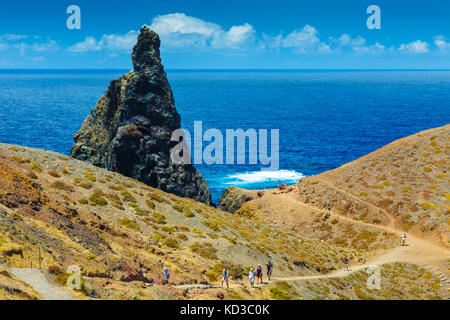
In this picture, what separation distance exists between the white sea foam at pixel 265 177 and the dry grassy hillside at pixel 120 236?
48782mm

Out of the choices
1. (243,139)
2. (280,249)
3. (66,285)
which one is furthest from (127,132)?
(243,139)

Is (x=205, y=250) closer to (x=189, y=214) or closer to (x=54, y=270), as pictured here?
(x=189, y=214)

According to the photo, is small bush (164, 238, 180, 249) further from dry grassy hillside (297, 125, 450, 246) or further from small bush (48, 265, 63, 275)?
dry grassy hillside (297, 125, 450, 246)

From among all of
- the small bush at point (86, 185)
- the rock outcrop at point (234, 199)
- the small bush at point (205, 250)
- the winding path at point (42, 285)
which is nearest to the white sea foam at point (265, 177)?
the rock outcrop at point (234, 199)

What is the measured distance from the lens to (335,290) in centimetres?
4219

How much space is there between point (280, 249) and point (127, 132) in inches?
1426

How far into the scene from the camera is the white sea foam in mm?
110525

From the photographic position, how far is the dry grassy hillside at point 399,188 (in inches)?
2594

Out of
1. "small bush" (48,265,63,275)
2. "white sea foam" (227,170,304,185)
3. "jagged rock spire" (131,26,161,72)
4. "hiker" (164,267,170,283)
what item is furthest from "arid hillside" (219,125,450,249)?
"small bush" (48,265,63,275)

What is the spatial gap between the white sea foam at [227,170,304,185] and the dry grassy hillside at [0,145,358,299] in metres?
→ 48.8

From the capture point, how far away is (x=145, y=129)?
7050 centimetres

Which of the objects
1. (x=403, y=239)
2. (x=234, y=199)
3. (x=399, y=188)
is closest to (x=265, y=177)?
(x=234, y=199)

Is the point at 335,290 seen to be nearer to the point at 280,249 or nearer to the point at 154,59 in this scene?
the point at 280,249
